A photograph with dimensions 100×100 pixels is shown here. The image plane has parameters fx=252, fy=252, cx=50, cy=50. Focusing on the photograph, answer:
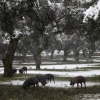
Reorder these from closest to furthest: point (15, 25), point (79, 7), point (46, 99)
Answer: point (46, 99)
point (15, 25)
point (79, 7)

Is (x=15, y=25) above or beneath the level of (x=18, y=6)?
beneath

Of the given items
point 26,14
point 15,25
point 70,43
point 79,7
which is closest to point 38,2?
point 26,14

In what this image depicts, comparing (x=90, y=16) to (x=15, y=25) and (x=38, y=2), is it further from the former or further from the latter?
(x=15, y=25)

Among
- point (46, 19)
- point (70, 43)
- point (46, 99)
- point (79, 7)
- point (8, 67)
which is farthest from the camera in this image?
point (70, 43)

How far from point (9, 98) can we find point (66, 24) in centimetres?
1140

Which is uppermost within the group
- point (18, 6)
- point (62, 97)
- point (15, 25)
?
point (18, 6)

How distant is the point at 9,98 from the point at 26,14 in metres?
5.78

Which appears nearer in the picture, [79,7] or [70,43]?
[79,7]

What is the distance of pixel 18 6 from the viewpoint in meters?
15.6

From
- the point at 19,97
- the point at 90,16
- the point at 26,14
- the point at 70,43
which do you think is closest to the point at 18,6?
the point at 26,14

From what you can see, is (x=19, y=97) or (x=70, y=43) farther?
(x=70, y=43)

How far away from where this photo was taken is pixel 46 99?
13.8m

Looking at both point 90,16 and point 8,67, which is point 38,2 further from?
point 8,67

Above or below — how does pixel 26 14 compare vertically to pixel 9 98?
above
